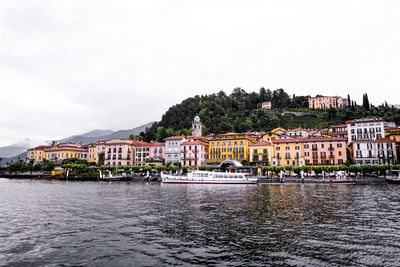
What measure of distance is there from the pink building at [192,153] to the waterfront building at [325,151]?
3366 cm

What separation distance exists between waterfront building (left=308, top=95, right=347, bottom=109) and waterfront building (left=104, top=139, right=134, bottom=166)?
125 meters

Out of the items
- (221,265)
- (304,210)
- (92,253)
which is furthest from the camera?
(304,210)

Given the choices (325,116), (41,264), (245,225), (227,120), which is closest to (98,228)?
(41,264)

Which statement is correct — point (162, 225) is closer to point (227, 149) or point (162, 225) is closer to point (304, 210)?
point (304, 210)

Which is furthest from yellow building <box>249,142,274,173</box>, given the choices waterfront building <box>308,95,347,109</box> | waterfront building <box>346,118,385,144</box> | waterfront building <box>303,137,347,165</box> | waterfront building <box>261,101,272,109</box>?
waterfront building <box>308,95,347,109</box>

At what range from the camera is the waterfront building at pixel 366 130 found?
82312mm

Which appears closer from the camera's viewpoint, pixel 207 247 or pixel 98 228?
pixel 207 247

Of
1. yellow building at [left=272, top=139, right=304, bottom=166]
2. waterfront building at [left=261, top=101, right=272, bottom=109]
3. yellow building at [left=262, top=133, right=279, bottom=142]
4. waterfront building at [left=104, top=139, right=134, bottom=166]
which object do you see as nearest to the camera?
yellow building at [left=272, top=139, right=304, bottom=166]

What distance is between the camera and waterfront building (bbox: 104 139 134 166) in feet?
336

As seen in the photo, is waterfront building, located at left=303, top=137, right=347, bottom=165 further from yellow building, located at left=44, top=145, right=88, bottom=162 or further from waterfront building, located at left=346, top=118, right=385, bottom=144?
yellow building, located at left=44, top=145, right=88, bottom=162

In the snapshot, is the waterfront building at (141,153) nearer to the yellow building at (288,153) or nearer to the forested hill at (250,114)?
the forested hill at (250,114)

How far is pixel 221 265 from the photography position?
10.3 metres

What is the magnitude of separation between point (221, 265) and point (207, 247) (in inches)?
91.9

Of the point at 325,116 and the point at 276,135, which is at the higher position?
the point at 325,116
